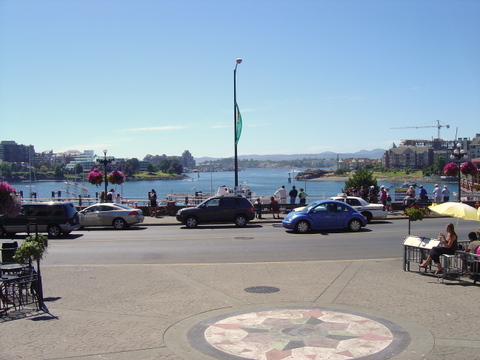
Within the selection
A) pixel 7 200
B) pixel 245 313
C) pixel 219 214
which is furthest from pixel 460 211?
pixel 219 214

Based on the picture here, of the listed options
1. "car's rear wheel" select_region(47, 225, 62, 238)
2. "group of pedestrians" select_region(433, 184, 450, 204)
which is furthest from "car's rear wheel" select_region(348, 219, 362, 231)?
"car's rear wheel" select_region(47, 225, 62, 238)

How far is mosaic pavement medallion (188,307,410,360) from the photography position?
288 inches

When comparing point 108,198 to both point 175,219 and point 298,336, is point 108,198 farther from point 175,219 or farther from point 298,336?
point 298,336

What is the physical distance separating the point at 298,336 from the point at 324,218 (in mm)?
14271

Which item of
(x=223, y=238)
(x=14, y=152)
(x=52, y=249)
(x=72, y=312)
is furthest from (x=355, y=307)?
(x=14, y=152)

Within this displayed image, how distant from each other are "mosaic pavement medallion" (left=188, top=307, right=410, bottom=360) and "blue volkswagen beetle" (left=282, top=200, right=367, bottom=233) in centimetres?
1223

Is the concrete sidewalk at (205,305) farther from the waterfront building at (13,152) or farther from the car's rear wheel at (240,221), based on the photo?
the waterfront building at (13,152)

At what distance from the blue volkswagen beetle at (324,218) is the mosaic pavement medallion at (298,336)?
12.2m

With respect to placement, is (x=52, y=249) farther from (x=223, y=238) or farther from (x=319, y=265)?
(x=319, y=265)

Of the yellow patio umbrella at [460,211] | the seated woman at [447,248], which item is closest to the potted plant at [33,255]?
the seated woman at [447,248]

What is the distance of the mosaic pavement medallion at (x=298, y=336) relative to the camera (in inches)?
288

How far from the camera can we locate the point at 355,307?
9.73 m

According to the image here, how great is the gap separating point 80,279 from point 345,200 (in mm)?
16775

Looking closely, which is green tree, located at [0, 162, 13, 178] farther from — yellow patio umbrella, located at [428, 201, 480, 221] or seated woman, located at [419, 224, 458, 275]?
seated woman, located at [419, 224, 458, 275]
